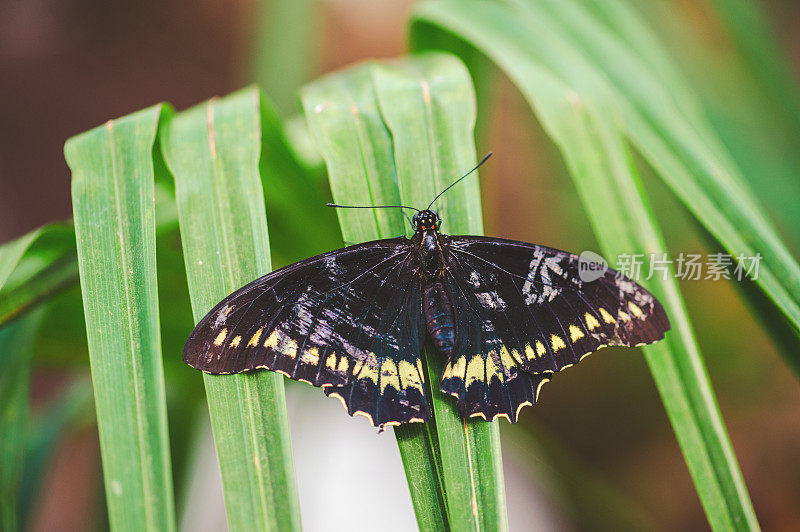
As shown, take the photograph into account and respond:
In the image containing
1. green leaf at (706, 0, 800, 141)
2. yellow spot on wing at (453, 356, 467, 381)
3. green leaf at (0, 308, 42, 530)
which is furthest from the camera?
green leaf at (706, 0, 800, 141)

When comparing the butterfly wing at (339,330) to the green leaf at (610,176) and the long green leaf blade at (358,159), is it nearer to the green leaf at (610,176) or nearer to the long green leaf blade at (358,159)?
the long green leaf blade at (358,159)

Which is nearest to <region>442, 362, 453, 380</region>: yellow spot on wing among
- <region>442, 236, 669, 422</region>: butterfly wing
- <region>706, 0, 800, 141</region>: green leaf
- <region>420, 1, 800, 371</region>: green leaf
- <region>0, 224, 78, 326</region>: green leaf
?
<region>442, 236, 669, 422</region>: butterfly wing

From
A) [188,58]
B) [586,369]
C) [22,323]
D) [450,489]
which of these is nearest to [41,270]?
[22,323]

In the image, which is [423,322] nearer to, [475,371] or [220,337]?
[475,371]

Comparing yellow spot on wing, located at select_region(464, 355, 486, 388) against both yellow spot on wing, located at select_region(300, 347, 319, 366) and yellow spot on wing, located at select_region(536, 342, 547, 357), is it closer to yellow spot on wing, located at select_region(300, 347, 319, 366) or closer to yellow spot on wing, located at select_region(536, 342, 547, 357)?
yellow spot on wing, located at select_region(536, 342, 547, 357)

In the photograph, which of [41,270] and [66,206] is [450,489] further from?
[66,206]

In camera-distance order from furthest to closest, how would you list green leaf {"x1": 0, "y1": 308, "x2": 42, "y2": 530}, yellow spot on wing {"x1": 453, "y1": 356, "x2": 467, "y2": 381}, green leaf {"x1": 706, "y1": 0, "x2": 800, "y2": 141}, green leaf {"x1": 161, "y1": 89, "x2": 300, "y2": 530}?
green leaf {"x1": 706, "y1": 0, "x2": 800, "y2": 141} < green leaf {"x1": 0, "y1": 308, "x2": 42, "y2": 530} < yellow spot on wing {"x1": 453, "y1": 356, "x2": 467, "y2": 381} < green leaf {"x1": 161, "y1": 89, "x2": 300, "y2": 530}

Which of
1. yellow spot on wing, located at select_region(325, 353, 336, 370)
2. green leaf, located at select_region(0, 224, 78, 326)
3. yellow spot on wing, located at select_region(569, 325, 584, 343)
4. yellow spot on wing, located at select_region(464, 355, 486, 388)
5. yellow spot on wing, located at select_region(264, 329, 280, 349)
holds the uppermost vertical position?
green leaf, located at select_region(0, 224, 78, 326)

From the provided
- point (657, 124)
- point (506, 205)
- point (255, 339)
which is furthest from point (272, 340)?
point (506, 205)
